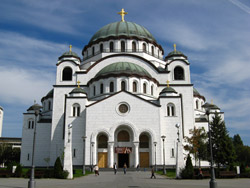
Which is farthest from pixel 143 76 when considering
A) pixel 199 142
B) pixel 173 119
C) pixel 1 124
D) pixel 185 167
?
pixel 1 124

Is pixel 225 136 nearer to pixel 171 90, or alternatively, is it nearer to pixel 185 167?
pixel 185 167

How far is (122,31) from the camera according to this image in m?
48.4

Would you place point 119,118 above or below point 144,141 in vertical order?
above

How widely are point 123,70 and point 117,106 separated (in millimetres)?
6464

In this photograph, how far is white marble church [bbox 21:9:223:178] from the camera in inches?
1373

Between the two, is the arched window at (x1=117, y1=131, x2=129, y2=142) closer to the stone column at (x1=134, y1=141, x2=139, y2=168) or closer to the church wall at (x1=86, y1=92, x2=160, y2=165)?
the church wall at (x1=86, y1=92, x2=160, y2=165)

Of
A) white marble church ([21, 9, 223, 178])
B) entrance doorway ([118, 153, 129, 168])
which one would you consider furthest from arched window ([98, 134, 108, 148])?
entrance doorway ([118, 153, 129, 168])

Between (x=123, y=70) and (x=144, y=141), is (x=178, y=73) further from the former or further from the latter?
(x=144, y=141)

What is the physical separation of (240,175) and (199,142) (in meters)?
11.8

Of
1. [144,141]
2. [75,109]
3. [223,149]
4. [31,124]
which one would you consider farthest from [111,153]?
A: [31,124]

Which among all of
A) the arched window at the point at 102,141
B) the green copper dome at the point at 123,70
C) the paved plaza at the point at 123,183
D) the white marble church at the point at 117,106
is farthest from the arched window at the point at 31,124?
the paved plaza at the point at 123,183

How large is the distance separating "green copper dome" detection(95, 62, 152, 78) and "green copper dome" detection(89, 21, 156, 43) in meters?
8.38

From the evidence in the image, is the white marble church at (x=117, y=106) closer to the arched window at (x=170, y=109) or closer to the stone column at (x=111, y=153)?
the stone column at (x=111, y=153)

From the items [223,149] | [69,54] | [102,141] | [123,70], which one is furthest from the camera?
[69,54]
